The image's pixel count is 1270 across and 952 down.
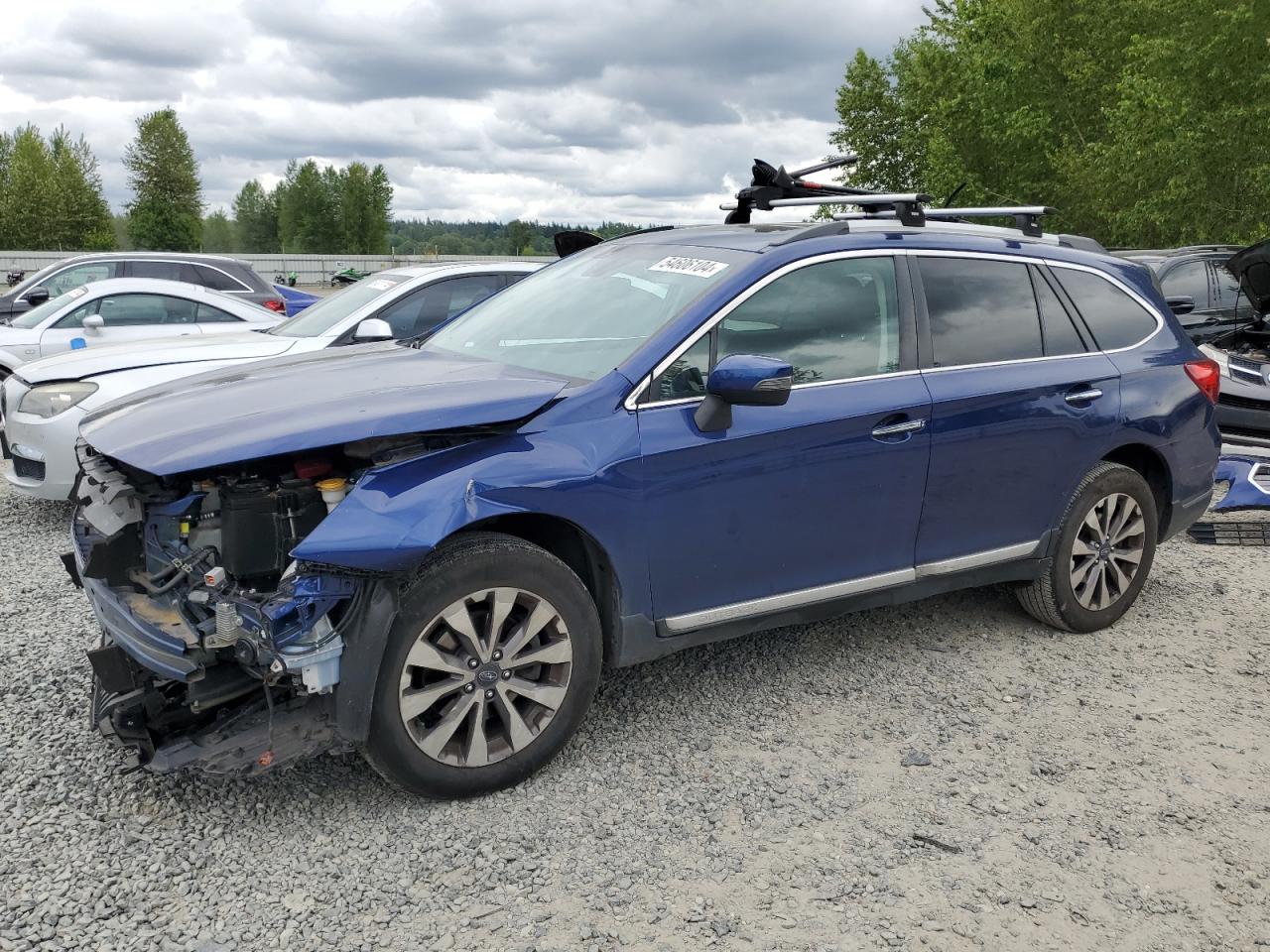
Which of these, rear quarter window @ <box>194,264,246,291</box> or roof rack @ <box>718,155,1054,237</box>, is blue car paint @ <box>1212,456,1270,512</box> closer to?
roof rack @ <box>718,155,1054,237</box>

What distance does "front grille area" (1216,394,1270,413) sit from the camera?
25.6 feet

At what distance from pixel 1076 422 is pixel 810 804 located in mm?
2195

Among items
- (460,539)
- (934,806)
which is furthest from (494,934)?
(934,806)

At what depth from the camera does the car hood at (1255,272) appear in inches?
314

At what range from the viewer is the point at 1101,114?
1064 inches

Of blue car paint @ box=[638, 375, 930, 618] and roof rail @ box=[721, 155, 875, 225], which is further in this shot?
roof rail @ box=[721, 155, 875, 225]

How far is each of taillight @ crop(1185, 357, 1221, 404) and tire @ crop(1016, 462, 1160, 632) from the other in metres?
0.59

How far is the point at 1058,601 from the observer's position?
477 cm

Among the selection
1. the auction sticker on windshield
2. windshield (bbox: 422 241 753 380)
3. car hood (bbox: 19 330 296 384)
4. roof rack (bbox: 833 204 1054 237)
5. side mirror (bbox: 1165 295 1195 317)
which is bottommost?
car hood (bbox: 19 330 296 384)

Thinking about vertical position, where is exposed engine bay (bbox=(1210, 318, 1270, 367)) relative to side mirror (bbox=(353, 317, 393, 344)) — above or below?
above

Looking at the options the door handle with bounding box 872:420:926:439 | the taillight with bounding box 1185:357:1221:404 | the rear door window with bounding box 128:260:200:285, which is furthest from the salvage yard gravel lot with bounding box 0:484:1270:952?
the rear door window with bounding box 128:260:200:285

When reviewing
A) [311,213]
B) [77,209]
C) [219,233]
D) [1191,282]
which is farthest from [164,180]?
[1191,282]

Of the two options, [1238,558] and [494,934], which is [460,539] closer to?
[494,934]

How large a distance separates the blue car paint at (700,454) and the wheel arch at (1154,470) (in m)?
0.19
